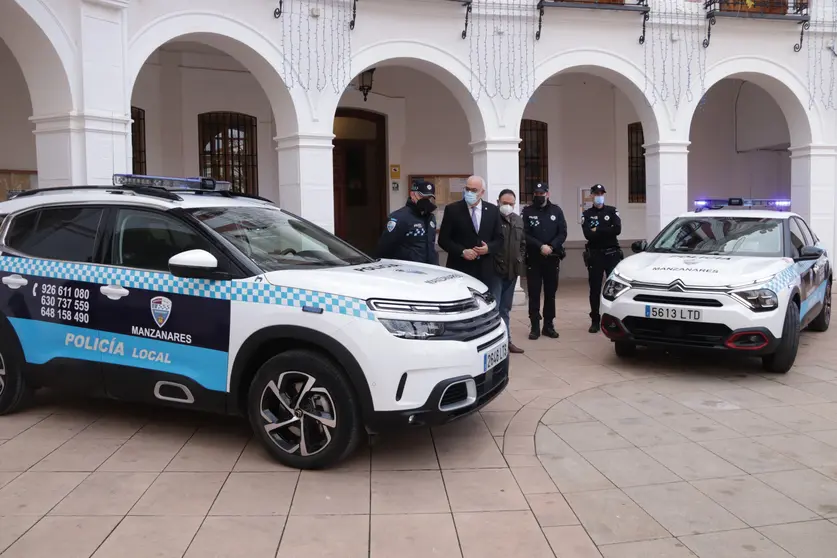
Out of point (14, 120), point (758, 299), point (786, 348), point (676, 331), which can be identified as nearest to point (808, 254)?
point (786, 348)

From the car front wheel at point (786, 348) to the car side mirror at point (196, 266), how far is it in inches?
203

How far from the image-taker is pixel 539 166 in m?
15.8

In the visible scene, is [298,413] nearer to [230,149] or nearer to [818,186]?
[230,149]

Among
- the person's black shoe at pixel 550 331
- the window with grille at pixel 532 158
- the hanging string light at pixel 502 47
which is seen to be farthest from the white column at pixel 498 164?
the window with grille at pixel 532 158

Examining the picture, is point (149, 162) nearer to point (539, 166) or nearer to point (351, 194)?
point (351, 194)

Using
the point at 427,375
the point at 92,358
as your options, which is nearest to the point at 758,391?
the point at 427,375

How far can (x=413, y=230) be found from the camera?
6746mm

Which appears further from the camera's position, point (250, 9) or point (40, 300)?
point (250, 9)

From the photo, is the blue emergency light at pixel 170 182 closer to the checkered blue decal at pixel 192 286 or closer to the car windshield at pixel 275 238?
the car windshield at pixel 275 238

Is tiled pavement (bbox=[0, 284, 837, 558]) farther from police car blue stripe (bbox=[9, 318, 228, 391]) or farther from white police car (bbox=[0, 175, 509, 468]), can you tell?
police car blue stripe (bbox=[9, 318, 228, 391])

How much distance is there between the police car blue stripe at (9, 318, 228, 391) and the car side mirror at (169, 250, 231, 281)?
457 mm

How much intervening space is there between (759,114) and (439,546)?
15.3 meters

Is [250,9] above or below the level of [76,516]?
above

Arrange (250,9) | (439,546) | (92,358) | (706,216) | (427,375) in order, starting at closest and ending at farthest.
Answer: (439,546), (427,375), (92,358), (706,216), (250,9)
